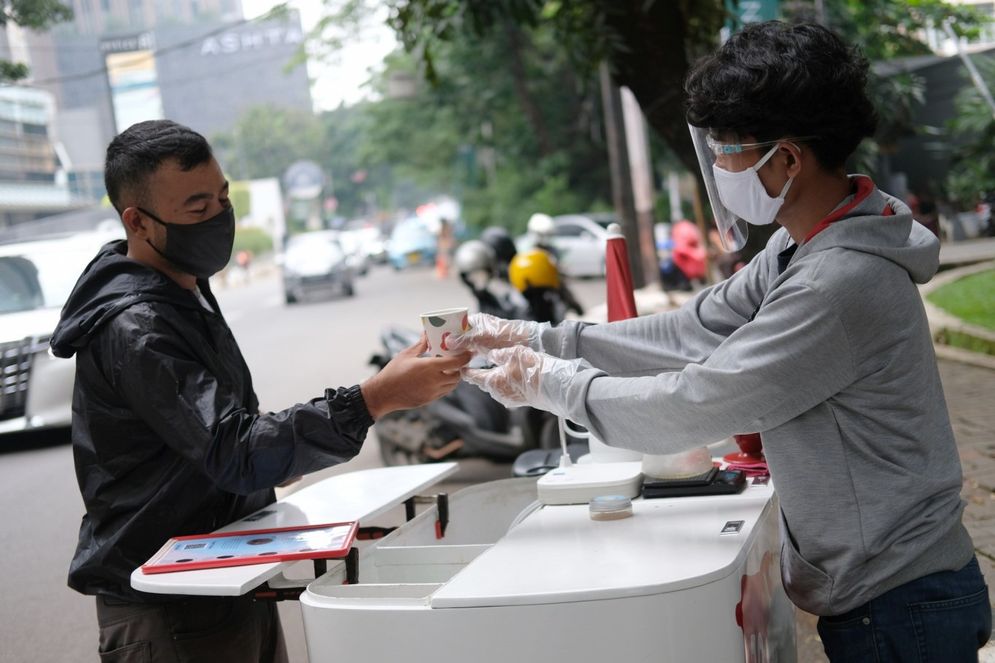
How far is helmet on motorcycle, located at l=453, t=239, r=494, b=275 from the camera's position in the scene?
7.95 meters

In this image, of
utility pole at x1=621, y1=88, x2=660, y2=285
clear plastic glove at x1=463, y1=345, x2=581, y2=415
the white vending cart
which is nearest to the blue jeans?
the white vending cart

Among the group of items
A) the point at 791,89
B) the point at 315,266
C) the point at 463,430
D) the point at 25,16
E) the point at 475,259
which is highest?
the point at 25,16

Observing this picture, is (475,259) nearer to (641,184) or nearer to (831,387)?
(831,387)

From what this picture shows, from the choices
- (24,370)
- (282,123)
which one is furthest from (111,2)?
(282,123)

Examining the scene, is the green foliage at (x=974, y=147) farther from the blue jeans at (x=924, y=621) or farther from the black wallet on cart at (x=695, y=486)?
the blue jeans at (x=924, y=621)

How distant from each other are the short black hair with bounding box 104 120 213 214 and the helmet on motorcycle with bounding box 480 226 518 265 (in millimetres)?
5643

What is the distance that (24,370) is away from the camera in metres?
4.41

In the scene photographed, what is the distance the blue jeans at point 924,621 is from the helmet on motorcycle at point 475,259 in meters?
5.97

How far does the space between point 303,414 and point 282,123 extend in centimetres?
632

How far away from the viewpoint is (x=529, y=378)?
92.4 inches

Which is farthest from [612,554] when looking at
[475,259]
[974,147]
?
[974,147]

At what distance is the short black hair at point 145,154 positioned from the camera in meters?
2.65

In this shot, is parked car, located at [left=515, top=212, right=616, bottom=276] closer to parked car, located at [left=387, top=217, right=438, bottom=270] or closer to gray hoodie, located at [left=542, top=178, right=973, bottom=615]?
parked car, located at [left=387, top=217, right=438, bottom=270]

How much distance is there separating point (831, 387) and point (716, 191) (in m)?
0.59
